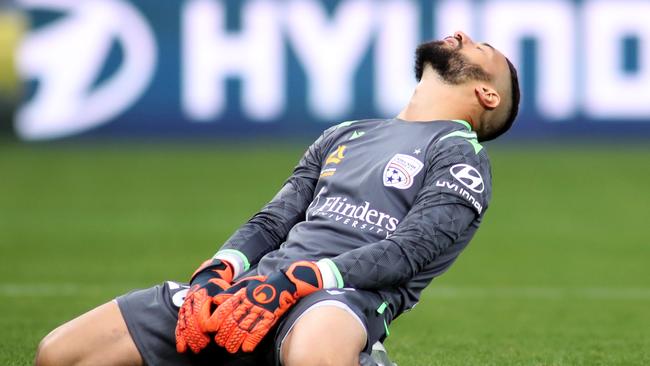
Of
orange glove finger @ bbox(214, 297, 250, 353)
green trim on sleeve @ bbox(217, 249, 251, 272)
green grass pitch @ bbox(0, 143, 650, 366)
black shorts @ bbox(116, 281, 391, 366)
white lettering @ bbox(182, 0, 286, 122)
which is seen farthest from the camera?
white lettering @ bbox(182, 0, 286, 122)

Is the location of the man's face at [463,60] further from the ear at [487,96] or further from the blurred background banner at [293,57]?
the blurred background banner at [293,57]

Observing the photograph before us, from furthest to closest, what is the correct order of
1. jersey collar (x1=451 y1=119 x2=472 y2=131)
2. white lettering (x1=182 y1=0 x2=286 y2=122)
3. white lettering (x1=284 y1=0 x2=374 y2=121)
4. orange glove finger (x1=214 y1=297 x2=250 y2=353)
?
white lettering (x1=284 y1=0 x2=374 y2=121) < white lettering (x1=182 y1=0 x2=286 y2=122) < jersey collar (x1=451 y1=119 x2=472 y2=131) < orange glove finger (x1=214 y1=297 x2=250 y2=353)

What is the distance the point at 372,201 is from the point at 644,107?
11.1 meters

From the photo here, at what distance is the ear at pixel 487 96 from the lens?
14.0ft

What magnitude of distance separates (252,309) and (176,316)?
416 mm

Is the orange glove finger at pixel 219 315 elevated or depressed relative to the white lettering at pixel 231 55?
elevated

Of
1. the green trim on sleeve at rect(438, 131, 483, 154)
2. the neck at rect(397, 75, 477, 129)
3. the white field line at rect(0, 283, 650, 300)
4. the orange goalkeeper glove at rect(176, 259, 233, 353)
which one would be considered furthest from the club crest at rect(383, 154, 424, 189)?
the white field line at rect(0, 283, 650, 300)

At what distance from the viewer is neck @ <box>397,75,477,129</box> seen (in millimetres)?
4285

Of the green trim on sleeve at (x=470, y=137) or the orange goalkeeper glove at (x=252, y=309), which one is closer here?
the orange goalkeeper glove at (x=252, y=309)

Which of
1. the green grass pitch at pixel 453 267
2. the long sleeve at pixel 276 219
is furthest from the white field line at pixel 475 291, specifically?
the long sleeve at pixel 276 219

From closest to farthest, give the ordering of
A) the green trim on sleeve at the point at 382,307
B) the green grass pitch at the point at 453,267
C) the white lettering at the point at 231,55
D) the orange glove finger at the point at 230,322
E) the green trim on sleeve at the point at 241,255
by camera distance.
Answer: the orange glove finger at the point at 230,322 < the green trim on sleeve at the point at 382,307 < the green trim on sleeve at the point at 241,255 < the green grass pitch at the point at 453,267 < the white lettering at the point at 231,55

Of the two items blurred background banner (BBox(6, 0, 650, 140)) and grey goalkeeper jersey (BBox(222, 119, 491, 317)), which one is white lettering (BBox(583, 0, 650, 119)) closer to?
blurred background banner (BBox(6, 0, 650, 140))

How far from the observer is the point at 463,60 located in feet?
14.0

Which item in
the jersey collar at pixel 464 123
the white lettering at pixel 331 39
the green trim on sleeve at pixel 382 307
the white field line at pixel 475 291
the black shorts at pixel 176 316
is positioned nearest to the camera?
the black shorts at pixel 176 316
